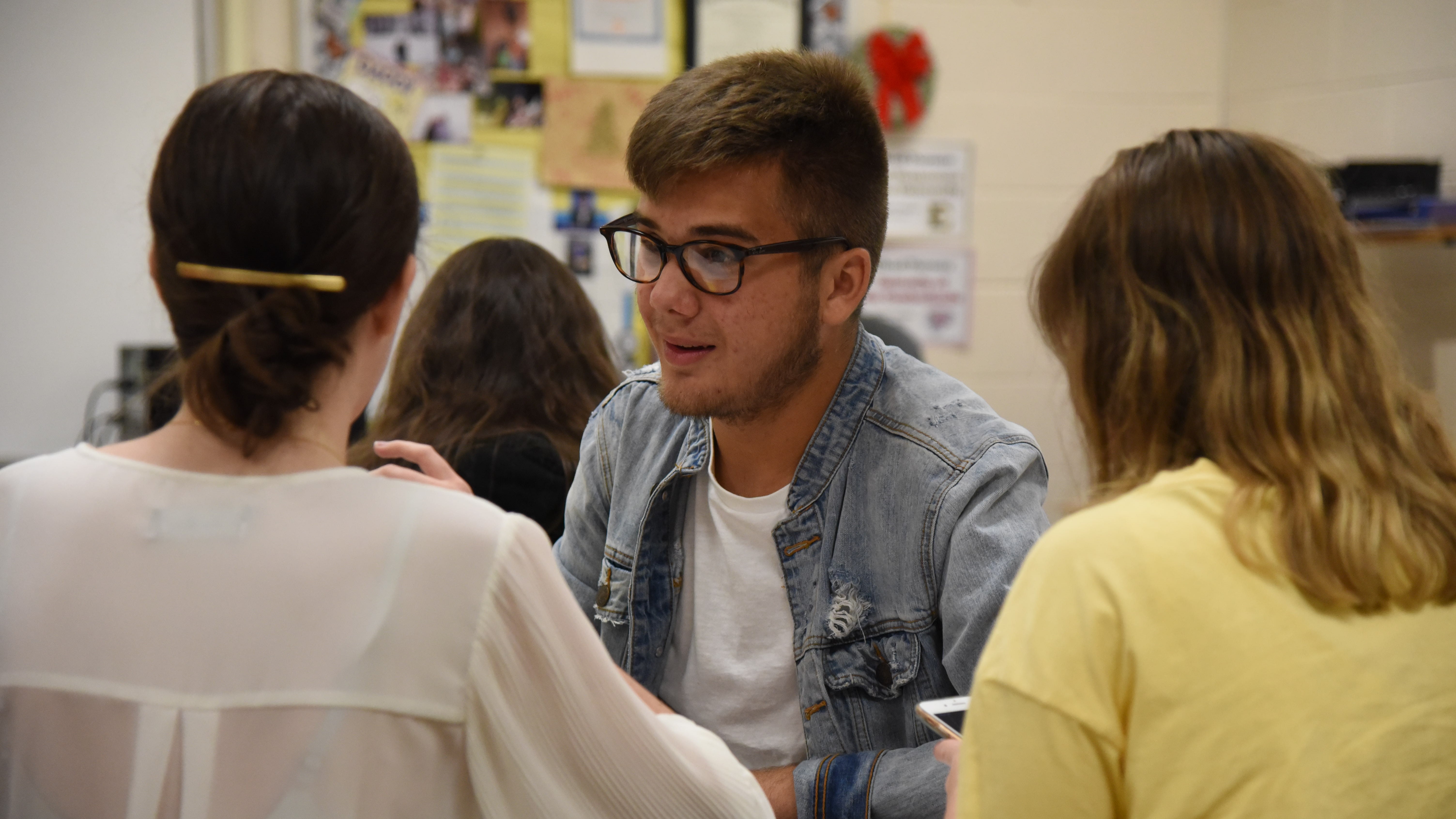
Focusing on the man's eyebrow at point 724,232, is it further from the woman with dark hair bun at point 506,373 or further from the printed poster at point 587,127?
the printed poster at point 587,127

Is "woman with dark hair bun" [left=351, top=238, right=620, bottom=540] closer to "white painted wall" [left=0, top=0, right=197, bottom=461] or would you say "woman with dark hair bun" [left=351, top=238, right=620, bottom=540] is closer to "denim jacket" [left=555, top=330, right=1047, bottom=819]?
"denim jacket" [left=555, top=330, right=1047, bottom=819]

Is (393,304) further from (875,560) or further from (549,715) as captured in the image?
(875,560)

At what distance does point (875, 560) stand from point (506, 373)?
90 centimetres

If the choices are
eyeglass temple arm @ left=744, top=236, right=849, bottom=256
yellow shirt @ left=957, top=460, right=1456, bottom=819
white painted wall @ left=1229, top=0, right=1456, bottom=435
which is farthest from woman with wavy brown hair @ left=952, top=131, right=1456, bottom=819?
white painted wall @ left=1229, top=0, right=1456, bottom=435

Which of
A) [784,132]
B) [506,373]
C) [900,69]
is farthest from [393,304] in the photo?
[900,69]

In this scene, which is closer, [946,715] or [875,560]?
[946,715]

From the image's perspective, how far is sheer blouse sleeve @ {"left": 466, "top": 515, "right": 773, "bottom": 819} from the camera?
826mm

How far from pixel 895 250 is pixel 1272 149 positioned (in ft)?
8.20

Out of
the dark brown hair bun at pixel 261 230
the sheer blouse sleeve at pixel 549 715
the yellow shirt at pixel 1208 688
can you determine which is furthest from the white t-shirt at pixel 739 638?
the dark brown hair bun at pixel 261 230

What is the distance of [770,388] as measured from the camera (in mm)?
1397

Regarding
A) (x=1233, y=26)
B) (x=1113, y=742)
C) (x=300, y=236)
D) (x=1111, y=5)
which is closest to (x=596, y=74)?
(x=1111, y=5)

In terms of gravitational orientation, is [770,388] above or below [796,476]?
above

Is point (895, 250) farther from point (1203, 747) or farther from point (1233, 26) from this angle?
point (1203, 747)

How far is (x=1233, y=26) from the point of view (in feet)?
11.1
